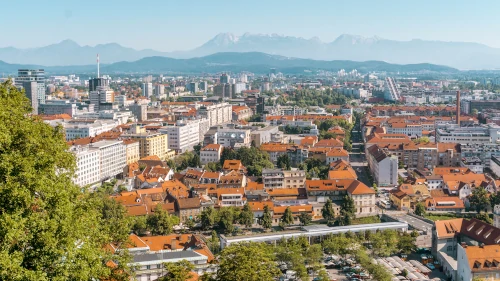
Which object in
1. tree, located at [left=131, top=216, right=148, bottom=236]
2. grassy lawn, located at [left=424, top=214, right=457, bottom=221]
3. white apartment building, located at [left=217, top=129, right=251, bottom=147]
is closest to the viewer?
tree, located at [left=131, top=216, right=148, bottom=236]

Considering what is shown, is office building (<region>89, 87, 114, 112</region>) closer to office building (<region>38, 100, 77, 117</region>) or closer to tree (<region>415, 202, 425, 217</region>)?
office building (<region>38, 100, 77, 117</region>)

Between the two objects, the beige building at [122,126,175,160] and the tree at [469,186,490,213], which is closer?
the tree at [469,186,490,213]

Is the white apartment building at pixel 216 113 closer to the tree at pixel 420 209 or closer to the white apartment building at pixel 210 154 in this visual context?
the white apartment building at pixel 210 154

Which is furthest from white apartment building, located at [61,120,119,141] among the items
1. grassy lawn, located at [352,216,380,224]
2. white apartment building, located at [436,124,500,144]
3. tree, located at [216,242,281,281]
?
tree, located at [216,242,281,281]

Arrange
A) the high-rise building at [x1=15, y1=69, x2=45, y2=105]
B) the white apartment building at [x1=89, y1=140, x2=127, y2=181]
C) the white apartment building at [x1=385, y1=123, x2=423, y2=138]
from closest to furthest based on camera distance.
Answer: the white apartment building at [x1=89, y1=140, x2=127, y2=181] → the white apartment building at [x1=385, y1=123, x2=423, y2=138] → the high-rise building at [x1=15, y1=69, x2=45, y2=105]

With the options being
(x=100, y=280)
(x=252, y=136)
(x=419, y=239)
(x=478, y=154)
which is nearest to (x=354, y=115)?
(x=252, y=136)

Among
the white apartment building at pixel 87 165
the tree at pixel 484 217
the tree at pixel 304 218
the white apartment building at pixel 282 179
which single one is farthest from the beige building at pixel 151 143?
the tree at pixel 484 217
